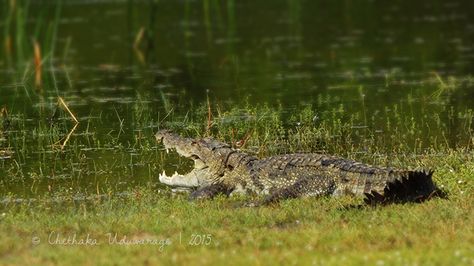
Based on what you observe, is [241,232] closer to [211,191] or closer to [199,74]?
[211,191]

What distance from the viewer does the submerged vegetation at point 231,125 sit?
30.0 feet

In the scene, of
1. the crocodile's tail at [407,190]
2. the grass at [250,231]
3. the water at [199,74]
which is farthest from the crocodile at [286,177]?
the water at [199,74]

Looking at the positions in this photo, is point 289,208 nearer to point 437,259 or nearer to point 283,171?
point 283,171

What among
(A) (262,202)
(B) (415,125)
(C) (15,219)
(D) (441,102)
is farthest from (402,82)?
(C) (15,219)

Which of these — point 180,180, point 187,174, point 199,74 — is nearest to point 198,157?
point 187,174

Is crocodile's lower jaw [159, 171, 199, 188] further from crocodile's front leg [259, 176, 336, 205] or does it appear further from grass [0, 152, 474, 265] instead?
crocodile's front leg [259, 176, 336, 205]

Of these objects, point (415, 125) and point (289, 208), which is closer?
point (289, 208)

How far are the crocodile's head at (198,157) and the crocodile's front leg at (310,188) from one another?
1.34 m

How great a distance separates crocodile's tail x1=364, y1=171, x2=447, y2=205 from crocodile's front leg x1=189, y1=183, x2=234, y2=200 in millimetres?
2129

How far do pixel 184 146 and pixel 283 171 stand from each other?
167 cm

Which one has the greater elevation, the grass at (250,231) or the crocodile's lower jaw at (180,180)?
the grass at (250,231)

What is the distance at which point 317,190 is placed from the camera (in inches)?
452

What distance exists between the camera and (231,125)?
1549cm

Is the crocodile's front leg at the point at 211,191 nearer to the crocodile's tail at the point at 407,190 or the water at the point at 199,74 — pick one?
the water at the point at 199,74
